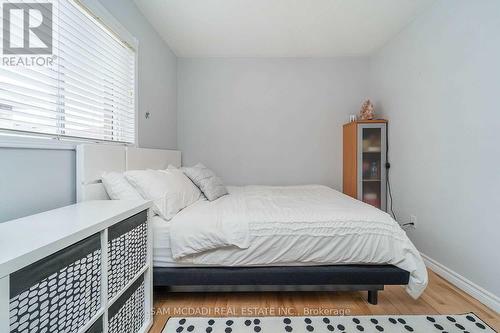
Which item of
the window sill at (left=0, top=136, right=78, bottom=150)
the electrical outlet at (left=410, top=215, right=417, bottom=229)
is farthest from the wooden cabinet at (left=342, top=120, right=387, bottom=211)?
the window sill at (left=0, top=136, right=78, bottom=150)

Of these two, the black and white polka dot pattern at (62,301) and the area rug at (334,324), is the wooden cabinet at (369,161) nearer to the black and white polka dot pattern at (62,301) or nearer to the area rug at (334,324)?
the area rug at (334,324)

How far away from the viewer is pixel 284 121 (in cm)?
324

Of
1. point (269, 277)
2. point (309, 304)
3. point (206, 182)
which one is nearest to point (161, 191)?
point (206, 182)

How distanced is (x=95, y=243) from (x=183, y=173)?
130cm

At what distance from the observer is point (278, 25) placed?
237cm

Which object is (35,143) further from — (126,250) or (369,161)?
(369,161)

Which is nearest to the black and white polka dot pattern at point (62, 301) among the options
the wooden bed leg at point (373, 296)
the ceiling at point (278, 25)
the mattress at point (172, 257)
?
the mattress at point (172, 257)

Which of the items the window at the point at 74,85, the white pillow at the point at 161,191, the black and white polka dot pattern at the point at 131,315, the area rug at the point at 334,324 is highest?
the window at the point at 74,85

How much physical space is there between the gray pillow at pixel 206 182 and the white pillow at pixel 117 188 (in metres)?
0.69

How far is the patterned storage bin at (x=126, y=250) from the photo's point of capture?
1004 mm

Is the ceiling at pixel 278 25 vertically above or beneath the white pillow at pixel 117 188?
above

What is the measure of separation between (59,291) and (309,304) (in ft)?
4.80

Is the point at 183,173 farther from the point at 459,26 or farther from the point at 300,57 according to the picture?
the point at 459,26

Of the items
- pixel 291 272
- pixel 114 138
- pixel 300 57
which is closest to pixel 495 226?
pixel 291 272
